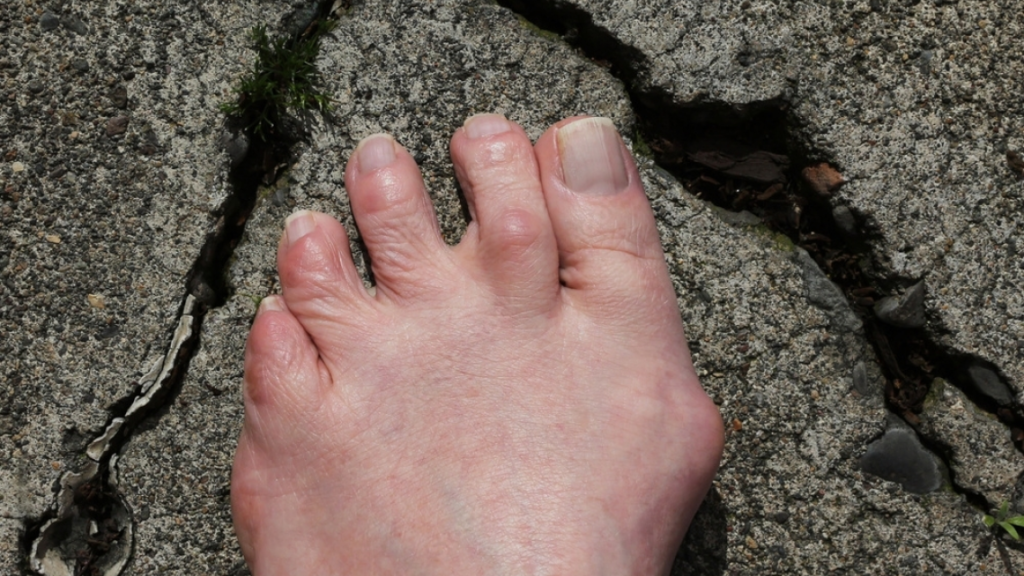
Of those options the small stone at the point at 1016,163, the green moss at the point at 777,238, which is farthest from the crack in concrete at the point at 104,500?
the small stone at the point at 1016,163

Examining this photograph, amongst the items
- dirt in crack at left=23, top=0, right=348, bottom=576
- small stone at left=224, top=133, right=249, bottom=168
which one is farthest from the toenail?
small stone at left=224, top=133, right=249, bottom=168

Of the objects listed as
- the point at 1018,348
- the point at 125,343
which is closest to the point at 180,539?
the point at 125,343

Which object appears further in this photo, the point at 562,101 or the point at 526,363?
the point at 562,101

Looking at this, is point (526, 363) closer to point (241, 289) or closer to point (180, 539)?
point (241, 289)

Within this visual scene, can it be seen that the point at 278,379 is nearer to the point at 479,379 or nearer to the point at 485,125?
the point at 479,379

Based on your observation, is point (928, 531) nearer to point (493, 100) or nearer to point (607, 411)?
point (607, 411)

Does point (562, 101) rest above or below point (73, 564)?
above

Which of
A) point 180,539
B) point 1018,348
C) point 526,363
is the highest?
point 1018,348

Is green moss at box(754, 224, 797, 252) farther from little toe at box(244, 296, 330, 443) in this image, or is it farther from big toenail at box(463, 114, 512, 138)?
little toe at box(244, 296, 330, 443)
